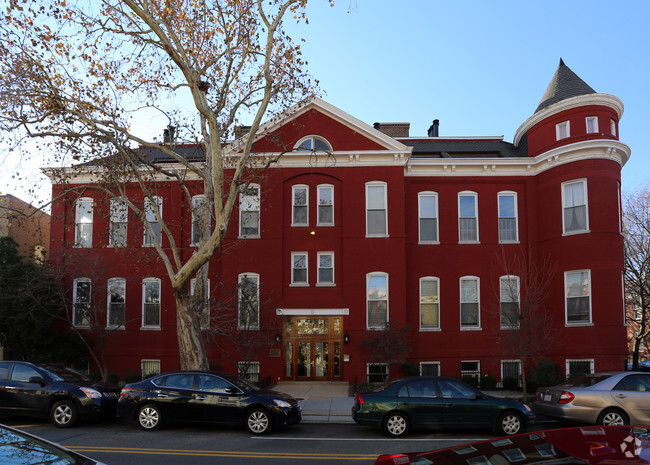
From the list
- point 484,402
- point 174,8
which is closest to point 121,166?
point 174,8

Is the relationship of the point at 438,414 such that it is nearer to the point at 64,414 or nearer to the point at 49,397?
the point at 64,414

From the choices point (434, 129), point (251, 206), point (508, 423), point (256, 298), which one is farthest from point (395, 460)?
point (434, 129)

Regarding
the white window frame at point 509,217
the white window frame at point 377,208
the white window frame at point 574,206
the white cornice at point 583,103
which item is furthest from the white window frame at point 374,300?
the white cornice at point 583,103

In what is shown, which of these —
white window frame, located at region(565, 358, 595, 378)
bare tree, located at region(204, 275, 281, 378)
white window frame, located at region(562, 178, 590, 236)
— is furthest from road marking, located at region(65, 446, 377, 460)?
white window frame, located at region(562, 178, 590, 236)

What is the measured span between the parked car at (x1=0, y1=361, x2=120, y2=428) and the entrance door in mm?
9814

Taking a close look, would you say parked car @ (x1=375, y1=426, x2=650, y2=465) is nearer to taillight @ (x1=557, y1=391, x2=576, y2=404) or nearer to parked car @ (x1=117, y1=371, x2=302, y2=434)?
parked car @ (x1=117, y1=371, x2=302, y2=434)

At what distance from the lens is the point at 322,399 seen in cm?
1688

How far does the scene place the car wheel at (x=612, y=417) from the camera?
11.2 meters

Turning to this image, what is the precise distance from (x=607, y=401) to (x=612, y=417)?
0.38m

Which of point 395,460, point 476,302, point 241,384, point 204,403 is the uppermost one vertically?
point 476,302

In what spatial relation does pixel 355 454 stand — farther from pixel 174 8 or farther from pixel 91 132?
pixel 174 8

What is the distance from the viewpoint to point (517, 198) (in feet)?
74.4

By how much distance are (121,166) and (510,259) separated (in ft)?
51.9

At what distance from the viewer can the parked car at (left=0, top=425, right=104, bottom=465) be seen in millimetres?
3996
